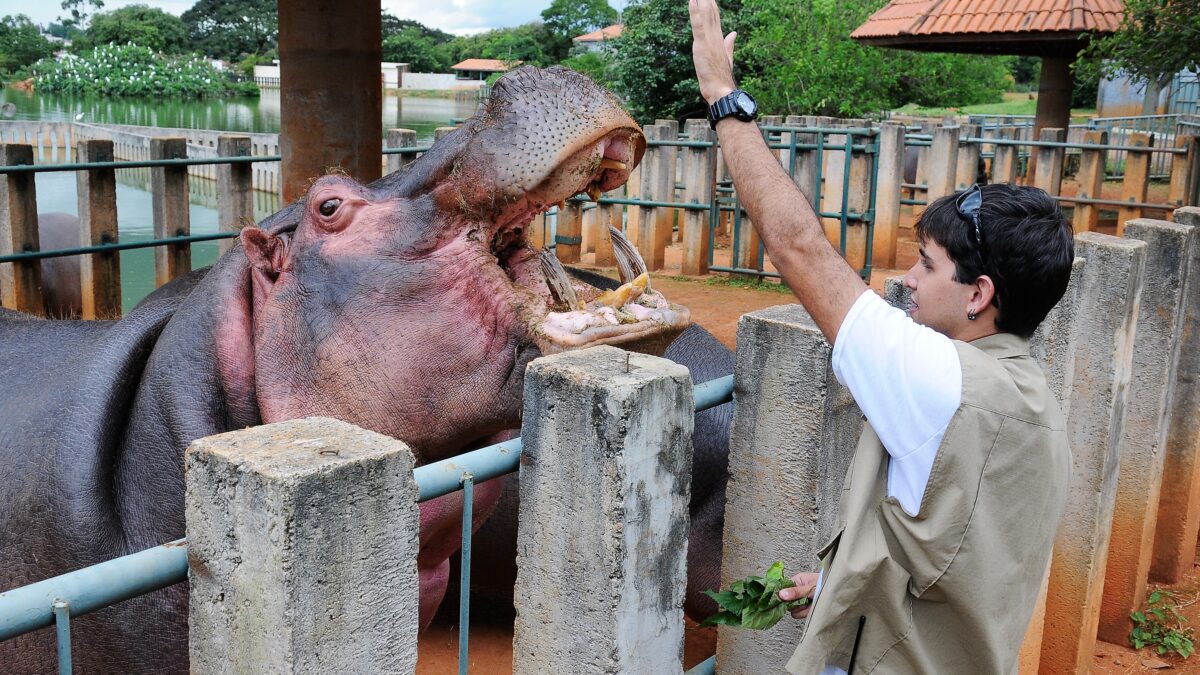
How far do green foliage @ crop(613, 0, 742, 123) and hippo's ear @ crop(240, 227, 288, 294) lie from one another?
1713 cm

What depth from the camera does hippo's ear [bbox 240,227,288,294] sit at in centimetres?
272

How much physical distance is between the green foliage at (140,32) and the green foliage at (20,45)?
1.99 metres

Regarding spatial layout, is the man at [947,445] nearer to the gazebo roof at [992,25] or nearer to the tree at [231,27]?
the gazebo roof at [992,25]

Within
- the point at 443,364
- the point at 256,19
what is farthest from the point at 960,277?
the point at 256,19

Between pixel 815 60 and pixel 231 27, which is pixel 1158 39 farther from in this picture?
pixel 231 27

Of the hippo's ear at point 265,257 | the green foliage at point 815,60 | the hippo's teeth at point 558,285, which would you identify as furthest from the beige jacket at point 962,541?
the green foliage at point 815,60

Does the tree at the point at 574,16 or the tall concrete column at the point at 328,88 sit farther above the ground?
the tree at the point at 574,16

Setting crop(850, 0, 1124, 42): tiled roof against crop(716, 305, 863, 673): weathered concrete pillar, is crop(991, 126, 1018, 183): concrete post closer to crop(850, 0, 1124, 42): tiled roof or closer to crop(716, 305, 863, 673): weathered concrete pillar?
crop(850, 0, 1124, 42): tiled roof

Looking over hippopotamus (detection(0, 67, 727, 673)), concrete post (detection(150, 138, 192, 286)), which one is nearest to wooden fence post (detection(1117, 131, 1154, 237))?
concrete post (detection(150, 138, 192, 286))

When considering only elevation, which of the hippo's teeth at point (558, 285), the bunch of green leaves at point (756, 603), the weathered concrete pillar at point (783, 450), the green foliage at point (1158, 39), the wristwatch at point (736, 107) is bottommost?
the bunch of green leaves at point (756, 603)

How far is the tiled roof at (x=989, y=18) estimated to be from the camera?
12914 mm

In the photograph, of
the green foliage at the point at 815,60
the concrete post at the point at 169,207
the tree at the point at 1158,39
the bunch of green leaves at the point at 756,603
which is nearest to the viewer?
the bunch of green leaves at the point at 756,603

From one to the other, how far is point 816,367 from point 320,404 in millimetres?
1153

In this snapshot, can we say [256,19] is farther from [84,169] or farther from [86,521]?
[86,521]
